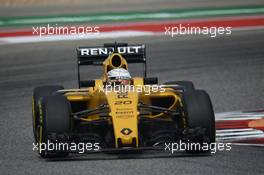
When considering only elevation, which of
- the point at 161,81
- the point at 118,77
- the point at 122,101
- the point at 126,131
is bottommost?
the point at 126,131

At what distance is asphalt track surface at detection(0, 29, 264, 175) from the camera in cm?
1121

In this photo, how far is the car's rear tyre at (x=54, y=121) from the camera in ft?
38.8

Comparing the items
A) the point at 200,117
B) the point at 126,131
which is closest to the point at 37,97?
the point at 126,131

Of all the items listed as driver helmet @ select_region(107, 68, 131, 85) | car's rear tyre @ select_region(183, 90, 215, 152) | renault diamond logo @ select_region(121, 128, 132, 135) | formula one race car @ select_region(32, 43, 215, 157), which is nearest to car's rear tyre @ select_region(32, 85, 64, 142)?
formula one race car @ select_region(32, 43, 215, 157)

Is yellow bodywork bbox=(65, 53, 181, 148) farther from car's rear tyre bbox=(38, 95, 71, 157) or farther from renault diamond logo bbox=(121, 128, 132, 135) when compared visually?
car's rear tyre bbox=(38, 95, 71, 157)

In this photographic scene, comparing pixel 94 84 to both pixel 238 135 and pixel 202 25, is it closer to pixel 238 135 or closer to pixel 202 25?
pixel 238 135

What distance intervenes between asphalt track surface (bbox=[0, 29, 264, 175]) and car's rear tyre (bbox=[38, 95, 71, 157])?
0.23 metres

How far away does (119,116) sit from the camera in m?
11.9

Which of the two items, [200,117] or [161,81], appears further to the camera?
[161,81]

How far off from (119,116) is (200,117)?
90cm

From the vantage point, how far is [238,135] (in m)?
13.4

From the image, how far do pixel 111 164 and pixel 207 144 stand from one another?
1138mm

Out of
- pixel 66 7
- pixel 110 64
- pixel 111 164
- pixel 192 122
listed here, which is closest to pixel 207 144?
pixel 192 122

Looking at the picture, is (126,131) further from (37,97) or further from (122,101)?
(37,97)
